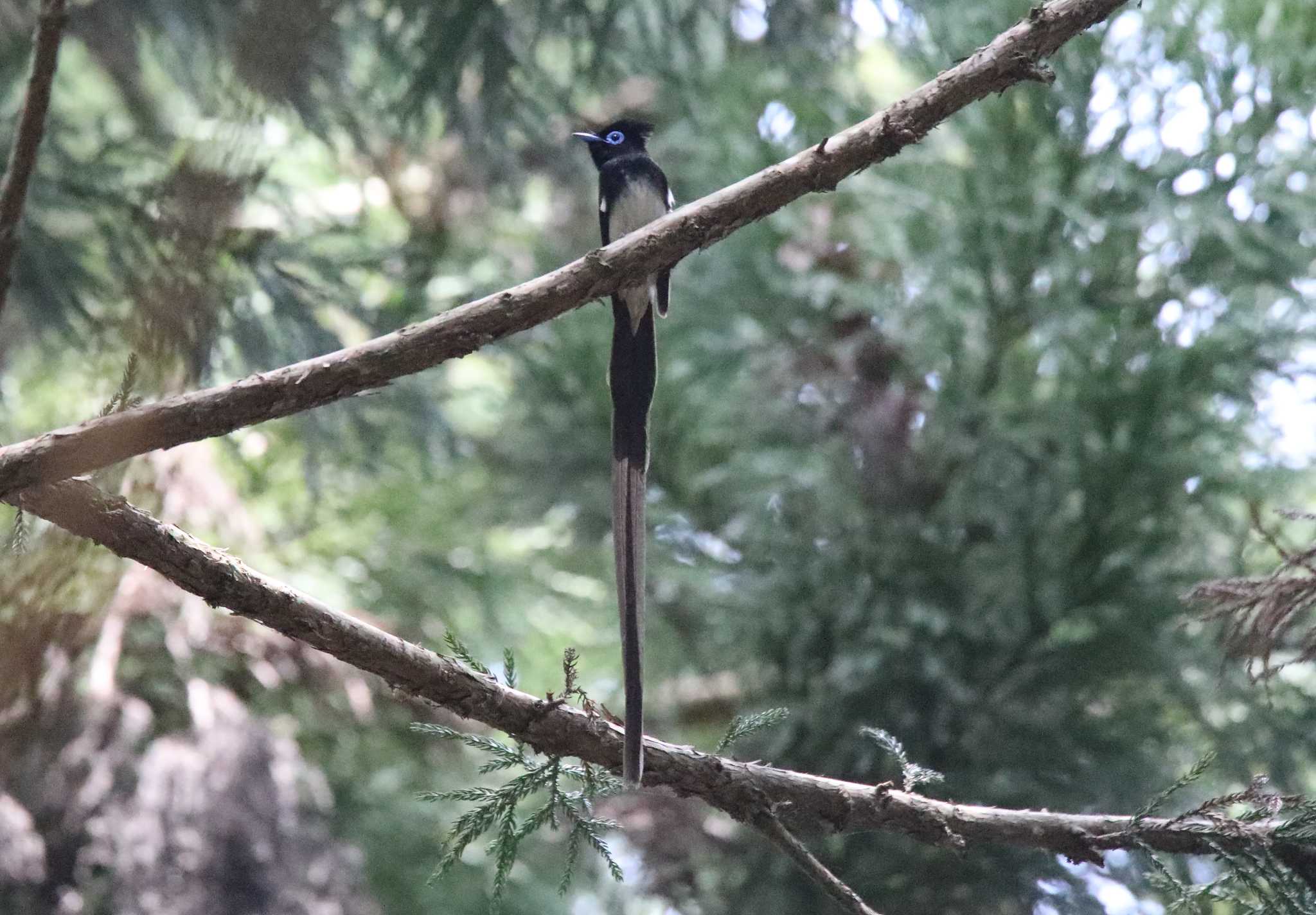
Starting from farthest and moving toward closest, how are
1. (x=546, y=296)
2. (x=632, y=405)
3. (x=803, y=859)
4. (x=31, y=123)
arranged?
(x=31, y=123) < (x=632, y=405) < (x=803, y=859) < (x=546, y=296)

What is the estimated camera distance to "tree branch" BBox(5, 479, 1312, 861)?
180 centimetres

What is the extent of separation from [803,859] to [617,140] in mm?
1672

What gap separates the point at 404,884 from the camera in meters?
4.78

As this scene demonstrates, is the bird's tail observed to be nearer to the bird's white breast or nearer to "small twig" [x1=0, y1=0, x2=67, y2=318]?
the bird's white breast

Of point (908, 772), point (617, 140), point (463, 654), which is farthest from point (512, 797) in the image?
point (617, 140)

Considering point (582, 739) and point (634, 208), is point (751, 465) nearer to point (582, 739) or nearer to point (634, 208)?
point (634, 208)

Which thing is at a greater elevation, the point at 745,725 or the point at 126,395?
the point at 126,395

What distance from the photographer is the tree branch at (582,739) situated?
5.91 ft

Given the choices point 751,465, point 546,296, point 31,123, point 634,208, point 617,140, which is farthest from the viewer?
point 751,465

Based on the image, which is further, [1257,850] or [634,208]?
[634,208]

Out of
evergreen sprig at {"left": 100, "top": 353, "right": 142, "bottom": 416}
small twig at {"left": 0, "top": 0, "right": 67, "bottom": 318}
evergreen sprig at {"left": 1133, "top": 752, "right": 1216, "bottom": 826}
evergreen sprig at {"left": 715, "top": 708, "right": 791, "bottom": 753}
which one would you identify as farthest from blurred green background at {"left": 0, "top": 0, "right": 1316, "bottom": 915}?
evergreen sprig at {"left": 715, "top": 708, "right": 791, "bottom": 753}

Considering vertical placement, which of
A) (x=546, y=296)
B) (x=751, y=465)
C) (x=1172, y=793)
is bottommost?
(x=1172, y=793)

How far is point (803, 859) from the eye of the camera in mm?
2051

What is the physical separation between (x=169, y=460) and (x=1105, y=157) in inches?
129
